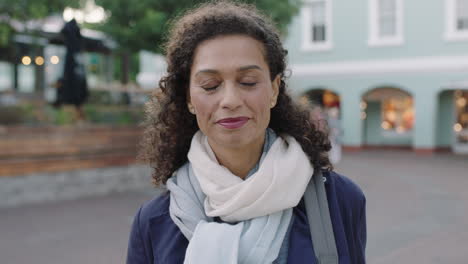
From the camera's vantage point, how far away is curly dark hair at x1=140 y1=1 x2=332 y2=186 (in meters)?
1.71

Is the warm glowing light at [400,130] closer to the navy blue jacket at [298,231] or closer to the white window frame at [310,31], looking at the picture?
the white window frame at [310,31]

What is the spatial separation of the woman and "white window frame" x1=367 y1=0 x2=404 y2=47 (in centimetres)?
1825

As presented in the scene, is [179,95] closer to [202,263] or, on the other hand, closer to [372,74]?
[202,263]

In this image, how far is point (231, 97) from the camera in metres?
1.63

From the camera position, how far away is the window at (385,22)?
61.7ft

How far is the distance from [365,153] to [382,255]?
14.1 m

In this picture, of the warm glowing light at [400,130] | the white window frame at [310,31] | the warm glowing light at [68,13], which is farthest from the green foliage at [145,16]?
the warm glowing light at [400,130]

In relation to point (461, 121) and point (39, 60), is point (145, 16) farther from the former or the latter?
point (461, 121)

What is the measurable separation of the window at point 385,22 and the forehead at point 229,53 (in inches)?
726

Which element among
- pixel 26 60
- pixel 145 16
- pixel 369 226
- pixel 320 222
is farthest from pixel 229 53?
pixel 26 60

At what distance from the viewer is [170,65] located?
1887 mm

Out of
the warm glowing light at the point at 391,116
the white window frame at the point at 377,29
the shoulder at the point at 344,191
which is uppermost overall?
the white window frame at the point at 377,29

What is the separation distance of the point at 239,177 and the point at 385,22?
18870 mm

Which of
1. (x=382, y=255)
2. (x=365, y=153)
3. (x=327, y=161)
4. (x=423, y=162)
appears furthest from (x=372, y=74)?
(x=327, y=161)
